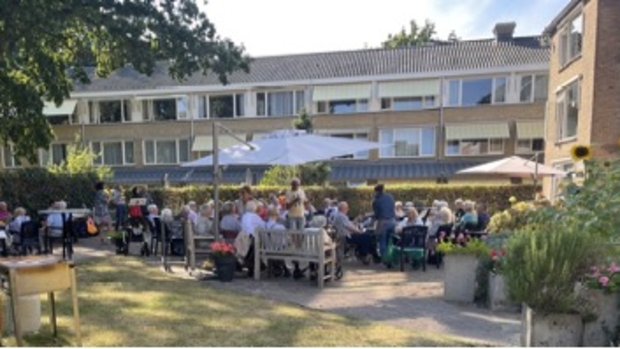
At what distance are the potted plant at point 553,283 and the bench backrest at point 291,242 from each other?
165 inches

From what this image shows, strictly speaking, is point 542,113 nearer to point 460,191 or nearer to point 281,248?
point 460,191

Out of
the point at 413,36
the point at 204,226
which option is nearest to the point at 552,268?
the point at 204,226

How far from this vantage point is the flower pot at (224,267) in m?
8.30

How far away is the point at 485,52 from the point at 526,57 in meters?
2.81

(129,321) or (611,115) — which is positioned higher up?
(611,115)

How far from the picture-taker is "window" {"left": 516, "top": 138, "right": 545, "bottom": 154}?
28062 millimetres

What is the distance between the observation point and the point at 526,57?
93.8 feet

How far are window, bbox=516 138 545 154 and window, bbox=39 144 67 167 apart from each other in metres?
33.6

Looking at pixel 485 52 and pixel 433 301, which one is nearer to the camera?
pixel 433 301

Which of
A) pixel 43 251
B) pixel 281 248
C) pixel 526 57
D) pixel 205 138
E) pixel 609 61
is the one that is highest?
pixel 526 57

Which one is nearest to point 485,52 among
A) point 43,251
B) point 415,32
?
point 415,32

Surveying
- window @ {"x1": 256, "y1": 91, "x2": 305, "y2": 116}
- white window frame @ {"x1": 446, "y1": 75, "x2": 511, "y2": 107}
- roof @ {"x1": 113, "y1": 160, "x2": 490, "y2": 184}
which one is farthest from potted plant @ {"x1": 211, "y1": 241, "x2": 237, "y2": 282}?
window @ {"x1": 256, "y1": 91, "x2": 305, "y2": 116}

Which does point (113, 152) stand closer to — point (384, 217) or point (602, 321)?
point (384, 217)

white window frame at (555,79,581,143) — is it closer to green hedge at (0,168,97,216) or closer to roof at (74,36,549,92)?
roof at (74,36,549,92)
